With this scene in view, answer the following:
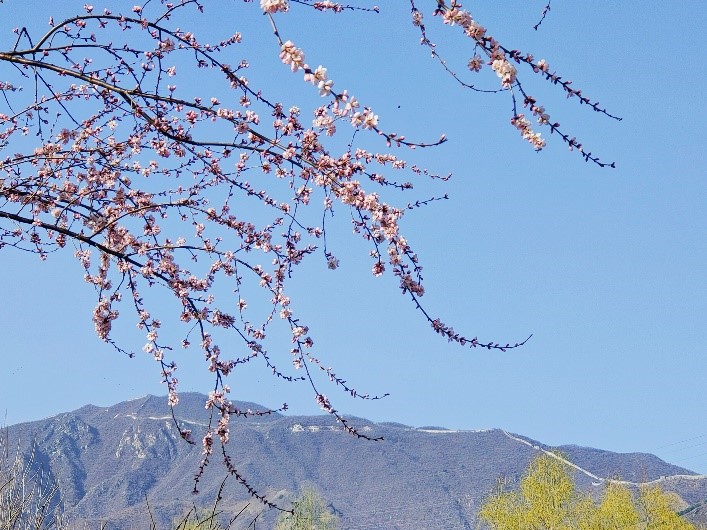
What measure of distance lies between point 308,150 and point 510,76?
1.24 m

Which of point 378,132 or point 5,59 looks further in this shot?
point 5,59

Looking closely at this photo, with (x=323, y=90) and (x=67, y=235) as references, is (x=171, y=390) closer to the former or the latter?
(x=67, y=235)

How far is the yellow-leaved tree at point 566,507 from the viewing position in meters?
34.5

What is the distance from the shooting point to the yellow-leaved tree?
3453 cm

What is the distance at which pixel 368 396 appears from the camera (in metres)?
4.85

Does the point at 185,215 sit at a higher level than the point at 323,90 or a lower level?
higher

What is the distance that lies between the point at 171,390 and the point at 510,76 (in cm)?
305

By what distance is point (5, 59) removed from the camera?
16.8ft

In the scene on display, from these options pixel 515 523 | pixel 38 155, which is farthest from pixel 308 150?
pixel 515 523

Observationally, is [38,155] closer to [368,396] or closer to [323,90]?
[368,396]

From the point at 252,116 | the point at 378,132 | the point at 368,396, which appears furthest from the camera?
the point at 368,396

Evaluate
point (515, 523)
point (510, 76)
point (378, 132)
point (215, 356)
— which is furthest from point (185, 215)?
point (515, 523)

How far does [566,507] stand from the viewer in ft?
126

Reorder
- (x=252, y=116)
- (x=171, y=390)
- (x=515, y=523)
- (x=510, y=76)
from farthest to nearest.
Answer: (x=515, y=523) → (x=171, y=390) → (x=252, y=116) → (x=510, y=76)
